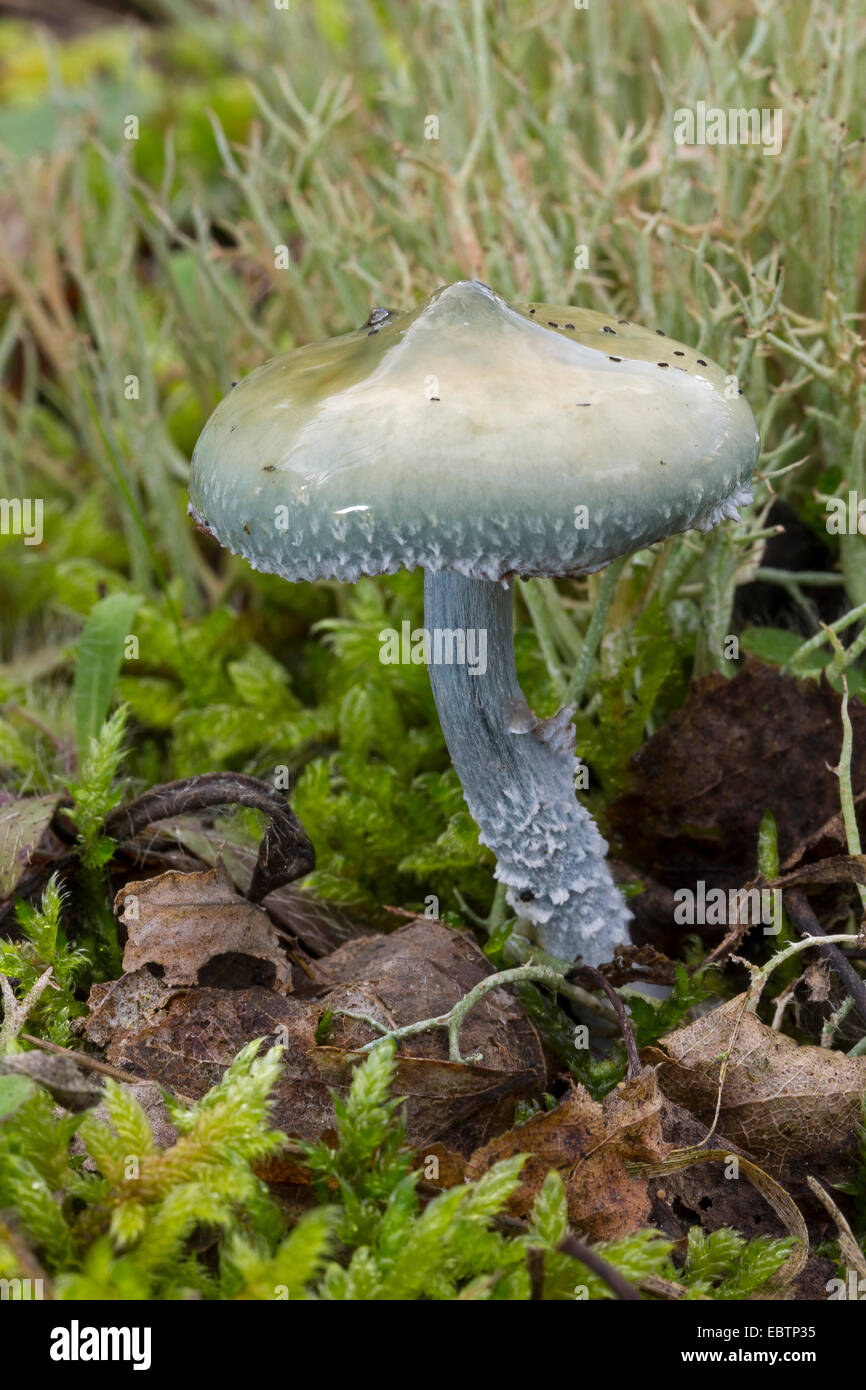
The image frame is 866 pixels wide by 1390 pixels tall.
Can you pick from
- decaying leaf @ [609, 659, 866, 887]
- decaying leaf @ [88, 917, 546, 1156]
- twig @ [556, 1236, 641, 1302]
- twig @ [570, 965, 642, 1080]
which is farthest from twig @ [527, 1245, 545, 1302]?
decaying leaf @ [609, 659, 866, 887]

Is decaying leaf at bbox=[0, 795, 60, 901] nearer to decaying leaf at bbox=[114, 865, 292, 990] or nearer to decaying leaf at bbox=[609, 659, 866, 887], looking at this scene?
decaying leaf at bbox=[114, 865, 292, 990]

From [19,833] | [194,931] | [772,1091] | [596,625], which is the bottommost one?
[772,1091]

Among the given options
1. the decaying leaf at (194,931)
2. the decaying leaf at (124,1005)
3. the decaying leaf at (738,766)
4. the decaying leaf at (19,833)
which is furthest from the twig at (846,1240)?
the decaying leaf at (19,833)

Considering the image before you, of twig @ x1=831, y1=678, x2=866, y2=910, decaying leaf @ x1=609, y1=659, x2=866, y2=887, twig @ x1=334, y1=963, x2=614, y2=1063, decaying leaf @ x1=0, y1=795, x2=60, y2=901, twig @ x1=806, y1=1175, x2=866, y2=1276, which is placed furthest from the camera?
decaying leaf @ x1=609, y1=659, x2=866, y2=887

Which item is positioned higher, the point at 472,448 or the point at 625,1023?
the point at 472,448

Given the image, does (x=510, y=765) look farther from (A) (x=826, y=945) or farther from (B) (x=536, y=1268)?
(B) (x=536, y=1268)

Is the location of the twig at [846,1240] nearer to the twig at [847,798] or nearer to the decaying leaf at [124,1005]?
the twig at [847,798]

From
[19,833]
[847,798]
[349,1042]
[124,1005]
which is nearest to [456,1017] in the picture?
[349,1042]
